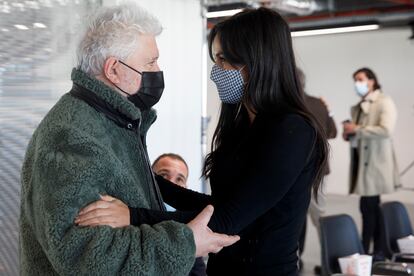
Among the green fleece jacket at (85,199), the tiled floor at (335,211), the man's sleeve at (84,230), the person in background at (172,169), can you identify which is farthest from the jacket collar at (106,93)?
the tiled floor at (335,211)

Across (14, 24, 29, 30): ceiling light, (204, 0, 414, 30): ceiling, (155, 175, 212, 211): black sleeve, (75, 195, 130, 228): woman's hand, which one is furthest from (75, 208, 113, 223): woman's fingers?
(204, 0, 414, 30): ceiling

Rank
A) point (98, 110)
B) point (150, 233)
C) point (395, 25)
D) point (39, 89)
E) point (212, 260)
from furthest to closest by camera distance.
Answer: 1. point (395, 25)
2. point (39, 89)
3. point (212, 260)
4. point (98, 110)
5. point (150, 233)

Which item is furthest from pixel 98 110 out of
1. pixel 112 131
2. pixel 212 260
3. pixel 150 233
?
pixel 212 260

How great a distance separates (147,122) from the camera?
1.71 metres

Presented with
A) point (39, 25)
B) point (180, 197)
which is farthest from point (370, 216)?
point (180, 197)

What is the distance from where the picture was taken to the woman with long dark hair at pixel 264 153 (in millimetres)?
1614

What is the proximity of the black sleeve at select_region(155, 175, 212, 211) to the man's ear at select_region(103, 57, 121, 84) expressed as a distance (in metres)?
0.56

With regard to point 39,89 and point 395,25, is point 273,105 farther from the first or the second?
point 395,25

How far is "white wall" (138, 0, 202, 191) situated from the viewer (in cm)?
382

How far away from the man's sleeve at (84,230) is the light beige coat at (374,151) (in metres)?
4.26

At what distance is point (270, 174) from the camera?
1.61 metres

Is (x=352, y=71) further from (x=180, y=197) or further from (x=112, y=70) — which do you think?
(x=112, y=70)

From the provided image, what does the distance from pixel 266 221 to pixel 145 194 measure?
0.33 m

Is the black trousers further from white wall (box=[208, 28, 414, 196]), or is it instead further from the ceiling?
white wall (box=[208, 28, 414, 196])
